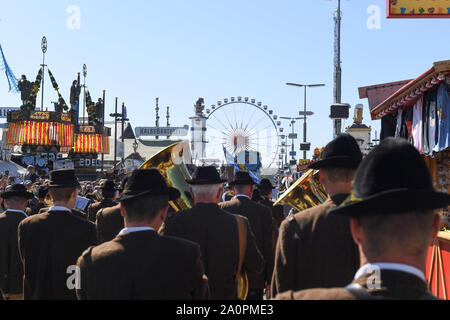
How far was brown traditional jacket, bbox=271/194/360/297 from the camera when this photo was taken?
341 cm

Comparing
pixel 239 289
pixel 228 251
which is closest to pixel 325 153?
pixel 228 251

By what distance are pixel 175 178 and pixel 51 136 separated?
50602 millimetres

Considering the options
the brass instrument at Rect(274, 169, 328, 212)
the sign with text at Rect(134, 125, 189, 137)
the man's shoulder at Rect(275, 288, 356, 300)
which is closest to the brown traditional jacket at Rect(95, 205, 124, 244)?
the brass instrument at Rect(274, 169, 328, 212)

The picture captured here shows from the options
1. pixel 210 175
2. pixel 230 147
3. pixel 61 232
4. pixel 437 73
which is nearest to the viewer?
pixel 61 232

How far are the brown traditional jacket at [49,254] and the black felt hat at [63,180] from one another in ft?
1.49

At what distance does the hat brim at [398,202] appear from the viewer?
6.04 ft

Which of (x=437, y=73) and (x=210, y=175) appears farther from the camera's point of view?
(x=437, y=73)

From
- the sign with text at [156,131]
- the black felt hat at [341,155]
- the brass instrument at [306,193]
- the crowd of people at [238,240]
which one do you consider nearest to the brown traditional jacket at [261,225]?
the crowd of people at [238,240]

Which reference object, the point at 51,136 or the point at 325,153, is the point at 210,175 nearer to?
the point at 325,153

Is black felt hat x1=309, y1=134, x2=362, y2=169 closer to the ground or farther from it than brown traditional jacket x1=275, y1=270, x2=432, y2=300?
farther from it

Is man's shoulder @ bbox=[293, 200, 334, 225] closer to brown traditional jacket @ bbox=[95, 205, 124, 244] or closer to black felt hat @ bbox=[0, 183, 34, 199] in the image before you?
brown traditional jacket @ bbox=[95, 205, 124, 244]

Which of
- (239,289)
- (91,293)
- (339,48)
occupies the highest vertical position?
(339,48)

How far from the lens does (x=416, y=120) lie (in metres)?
8.88

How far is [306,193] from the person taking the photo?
20.0 feet
